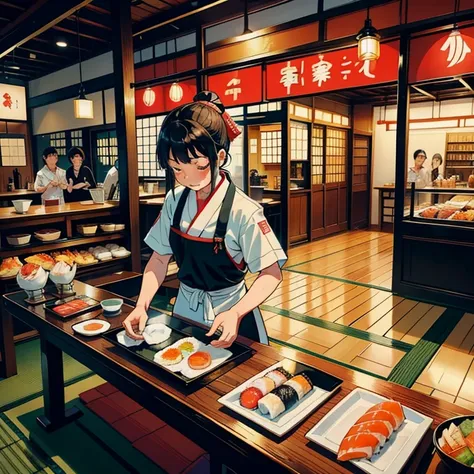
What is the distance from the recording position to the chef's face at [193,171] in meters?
1.61

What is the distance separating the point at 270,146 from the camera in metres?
9.88

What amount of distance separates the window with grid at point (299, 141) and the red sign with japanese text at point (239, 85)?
3.05 metres

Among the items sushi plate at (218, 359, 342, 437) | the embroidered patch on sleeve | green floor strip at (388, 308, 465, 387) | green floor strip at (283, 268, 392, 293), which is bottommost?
green floor strip at (388, 308, 465, 387)

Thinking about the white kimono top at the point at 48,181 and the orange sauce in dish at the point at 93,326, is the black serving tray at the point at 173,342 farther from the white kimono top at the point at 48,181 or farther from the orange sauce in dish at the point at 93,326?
A: the white kimono top at the point at 48,181

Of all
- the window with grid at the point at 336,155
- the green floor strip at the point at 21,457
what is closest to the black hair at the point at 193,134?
the green floor strip at the point at 21,457

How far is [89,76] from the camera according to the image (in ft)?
31.0

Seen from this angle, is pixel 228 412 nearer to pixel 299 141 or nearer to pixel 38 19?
pixel 38 19

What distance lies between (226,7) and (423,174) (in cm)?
486

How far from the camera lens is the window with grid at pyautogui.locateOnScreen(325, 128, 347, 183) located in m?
9.85

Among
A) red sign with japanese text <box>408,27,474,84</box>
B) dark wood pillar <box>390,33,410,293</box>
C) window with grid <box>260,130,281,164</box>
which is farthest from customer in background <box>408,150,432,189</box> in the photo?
red sign with japanese text <box>408,27,474,84</box>

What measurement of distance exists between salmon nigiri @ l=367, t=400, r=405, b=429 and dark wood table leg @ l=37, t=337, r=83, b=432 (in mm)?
2125

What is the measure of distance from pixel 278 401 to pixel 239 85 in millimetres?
4857

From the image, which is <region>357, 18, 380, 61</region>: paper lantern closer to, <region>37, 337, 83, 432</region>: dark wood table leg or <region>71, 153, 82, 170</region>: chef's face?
<region>37, 337, 83, 432</region>: dark wood table leg

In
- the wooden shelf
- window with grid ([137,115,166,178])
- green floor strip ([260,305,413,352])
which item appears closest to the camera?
the wooden shelf
